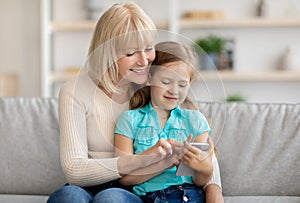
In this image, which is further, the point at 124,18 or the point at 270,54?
the point at 270,54

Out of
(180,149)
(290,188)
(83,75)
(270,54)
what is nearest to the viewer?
(180,149)

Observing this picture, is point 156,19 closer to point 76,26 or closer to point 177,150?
point 76,26

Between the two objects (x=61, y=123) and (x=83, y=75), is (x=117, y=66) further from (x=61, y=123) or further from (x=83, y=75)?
(x=61, y=123)

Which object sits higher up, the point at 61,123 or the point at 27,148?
the point at 61,123

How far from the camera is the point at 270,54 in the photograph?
174 inches

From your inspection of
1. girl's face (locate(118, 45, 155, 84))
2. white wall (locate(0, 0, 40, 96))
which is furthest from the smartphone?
white wall (locate(0, 0, 40, 96))

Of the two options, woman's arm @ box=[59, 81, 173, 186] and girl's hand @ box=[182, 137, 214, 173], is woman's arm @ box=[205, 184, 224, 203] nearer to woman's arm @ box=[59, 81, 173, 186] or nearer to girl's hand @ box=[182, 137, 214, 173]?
girl's hand @ box=[182, 137, 214, 173]

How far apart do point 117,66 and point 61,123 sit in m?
0.30

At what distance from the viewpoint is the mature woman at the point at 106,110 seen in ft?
5.34

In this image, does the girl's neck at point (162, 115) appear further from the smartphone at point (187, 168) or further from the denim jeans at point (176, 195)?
the denim jeans at point (176, 195)

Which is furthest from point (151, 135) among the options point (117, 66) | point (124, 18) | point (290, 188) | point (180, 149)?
point (290, 188)

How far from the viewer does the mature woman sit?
64.1 inches

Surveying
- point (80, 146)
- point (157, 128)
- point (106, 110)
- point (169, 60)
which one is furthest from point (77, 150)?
point (169, 60)

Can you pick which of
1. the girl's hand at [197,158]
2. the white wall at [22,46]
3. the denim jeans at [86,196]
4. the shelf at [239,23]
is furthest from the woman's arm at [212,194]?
the white wall at [22,46]
